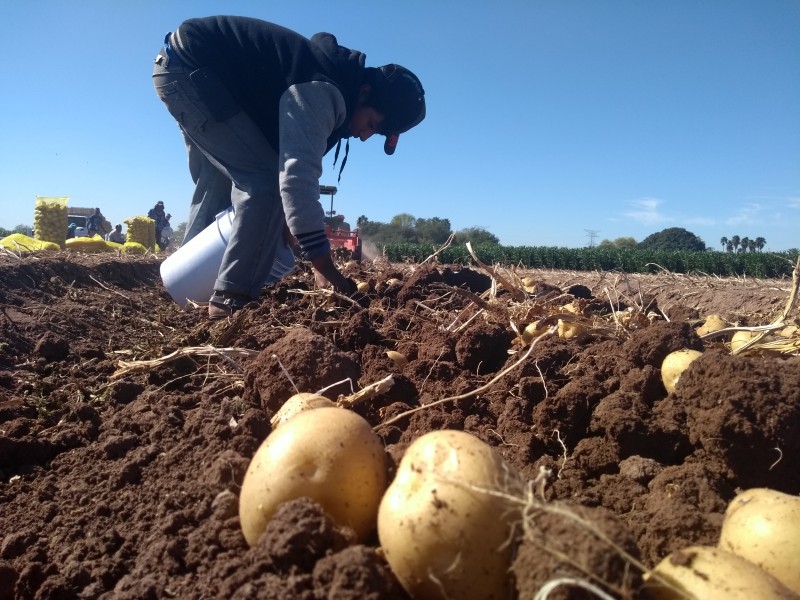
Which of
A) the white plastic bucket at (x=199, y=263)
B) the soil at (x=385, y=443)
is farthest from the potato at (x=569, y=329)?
the white plastic bucket at (x=199, y=263)

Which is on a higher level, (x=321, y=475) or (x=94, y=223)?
(x=94, y=223)

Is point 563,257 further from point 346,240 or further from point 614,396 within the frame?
point 614,396

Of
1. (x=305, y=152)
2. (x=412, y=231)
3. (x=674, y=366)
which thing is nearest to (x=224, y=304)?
(x=305, y=152)

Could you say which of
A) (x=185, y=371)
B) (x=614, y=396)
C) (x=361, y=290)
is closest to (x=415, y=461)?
(x=614, y=396)

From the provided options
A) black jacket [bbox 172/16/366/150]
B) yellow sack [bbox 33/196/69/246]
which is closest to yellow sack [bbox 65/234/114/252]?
yellow sack [bbox 33/196/69/246]

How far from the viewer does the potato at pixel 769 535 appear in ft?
4.34

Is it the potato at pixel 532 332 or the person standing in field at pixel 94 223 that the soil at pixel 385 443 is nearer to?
the potato at pixel 532 332

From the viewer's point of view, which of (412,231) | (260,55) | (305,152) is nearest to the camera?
(305,152)

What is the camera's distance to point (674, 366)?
228 centimetres

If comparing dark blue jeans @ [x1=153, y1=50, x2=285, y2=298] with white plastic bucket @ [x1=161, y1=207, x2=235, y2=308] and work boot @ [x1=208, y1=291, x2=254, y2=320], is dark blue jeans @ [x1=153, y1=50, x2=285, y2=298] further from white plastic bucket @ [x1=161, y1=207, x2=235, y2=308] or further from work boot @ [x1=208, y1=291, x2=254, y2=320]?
white plastic bucket @ [x1=161, y1=207, x2=235, y2=308]

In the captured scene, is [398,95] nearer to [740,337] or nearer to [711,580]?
[740,337]

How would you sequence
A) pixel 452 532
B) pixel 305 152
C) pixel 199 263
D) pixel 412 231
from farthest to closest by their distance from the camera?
pixel 412 231
pixel 199 263
pixel 305 152
pixel 452 532

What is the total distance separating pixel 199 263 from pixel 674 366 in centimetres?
392

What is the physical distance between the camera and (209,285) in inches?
200
